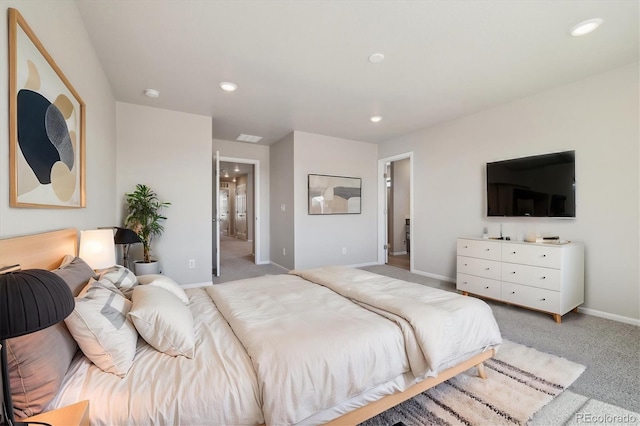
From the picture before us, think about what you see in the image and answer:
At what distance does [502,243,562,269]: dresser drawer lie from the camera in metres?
2.82

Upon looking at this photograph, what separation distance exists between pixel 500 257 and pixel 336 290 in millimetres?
2287

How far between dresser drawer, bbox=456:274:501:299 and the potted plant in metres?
3.85

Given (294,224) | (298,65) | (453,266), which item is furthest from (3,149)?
(453,266)

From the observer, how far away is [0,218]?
1.09m

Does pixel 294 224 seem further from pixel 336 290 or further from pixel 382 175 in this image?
pixel 336 290

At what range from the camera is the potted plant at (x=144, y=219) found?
11.2 ft

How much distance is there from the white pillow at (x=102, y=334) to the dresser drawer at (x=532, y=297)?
3510mm

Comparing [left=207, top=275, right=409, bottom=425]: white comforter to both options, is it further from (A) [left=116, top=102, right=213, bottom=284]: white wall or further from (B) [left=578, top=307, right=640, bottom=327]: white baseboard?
(B) [left=578, top=307, right=640, bottom=327]: white baseboard

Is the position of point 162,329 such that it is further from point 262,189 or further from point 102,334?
point 262,189

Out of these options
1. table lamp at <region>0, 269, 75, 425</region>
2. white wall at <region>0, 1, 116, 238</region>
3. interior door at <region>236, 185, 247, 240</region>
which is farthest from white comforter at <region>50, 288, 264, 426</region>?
interior door at <region>236, 185, 247, 240</region>

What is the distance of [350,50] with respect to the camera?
2439mm

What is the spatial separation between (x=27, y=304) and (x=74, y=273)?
99cm

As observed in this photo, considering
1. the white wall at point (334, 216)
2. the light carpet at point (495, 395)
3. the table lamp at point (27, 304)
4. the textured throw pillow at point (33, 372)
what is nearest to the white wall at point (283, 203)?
the white wall at point (334, 216)

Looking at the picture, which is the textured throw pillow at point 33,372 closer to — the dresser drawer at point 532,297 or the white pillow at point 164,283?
the white pillow at point 164,283
